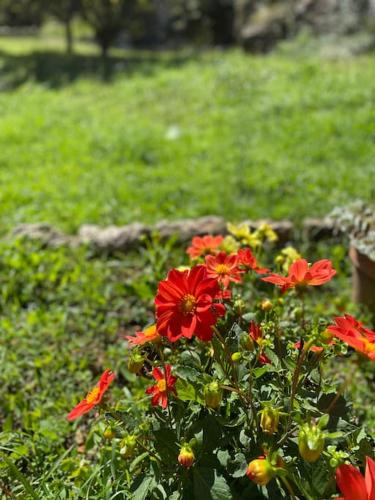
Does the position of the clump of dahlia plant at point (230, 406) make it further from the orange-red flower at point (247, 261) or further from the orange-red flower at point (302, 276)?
the orange-red flower at point (247, 261)

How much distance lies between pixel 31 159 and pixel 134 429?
14.2 ft

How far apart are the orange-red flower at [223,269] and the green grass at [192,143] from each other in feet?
7.56

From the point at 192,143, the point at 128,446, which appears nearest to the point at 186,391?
the point at 128,446

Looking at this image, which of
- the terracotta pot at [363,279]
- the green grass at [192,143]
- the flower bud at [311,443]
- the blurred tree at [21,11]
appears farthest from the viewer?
the blurred tree at [21,11]

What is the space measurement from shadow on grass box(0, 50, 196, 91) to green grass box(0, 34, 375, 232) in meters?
0.34

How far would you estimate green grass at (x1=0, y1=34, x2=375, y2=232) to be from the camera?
165 inches

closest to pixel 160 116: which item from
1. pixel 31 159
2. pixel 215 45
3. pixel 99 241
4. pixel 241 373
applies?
pixel 31 159

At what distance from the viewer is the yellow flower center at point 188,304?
1.34 metres

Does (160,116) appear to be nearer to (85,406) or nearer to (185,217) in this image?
(185,217)

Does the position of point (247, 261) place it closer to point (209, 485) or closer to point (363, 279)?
point (209, 485)

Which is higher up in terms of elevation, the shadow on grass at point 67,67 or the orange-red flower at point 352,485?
the orange-red flower at point 352,485

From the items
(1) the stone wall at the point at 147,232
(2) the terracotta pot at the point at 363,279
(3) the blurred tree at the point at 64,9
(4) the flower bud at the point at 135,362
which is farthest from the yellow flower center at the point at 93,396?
(3) the blurred tree at the point at 64,9

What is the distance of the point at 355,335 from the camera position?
1.22 m

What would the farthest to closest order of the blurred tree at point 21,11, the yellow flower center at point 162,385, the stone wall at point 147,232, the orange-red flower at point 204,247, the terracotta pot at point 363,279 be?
the blurred tree at point 21,11
the stone wall at point 147,232
the terracotta pot at point 363,279
the orange-red flower at point 204,247
the yellow flower center at point 162,385
